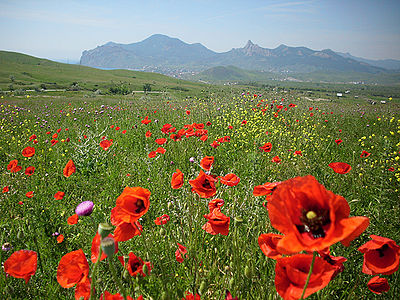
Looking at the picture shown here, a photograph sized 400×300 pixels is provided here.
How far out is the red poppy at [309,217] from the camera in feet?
2.16

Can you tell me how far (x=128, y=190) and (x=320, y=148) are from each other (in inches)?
212

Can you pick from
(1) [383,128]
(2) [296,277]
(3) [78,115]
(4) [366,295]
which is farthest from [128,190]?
Result: (3) [78,115]

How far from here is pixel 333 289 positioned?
75.3 inches

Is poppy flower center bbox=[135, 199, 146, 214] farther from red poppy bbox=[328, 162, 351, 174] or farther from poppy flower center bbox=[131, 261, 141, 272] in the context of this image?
red poppy bbox=[328, 162, 351, 174]

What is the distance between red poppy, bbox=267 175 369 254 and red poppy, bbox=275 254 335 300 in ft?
0.33

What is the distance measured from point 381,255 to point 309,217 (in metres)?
0.68

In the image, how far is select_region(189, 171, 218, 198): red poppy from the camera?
1574 mm

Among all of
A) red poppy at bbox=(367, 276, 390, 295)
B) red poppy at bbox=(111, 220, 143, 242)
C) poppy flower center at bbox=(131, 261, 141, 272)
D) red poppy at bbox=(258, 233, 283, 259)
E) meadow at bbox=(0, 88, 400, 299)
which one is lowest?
meadow at bbox=(0, 88, 400, 299)

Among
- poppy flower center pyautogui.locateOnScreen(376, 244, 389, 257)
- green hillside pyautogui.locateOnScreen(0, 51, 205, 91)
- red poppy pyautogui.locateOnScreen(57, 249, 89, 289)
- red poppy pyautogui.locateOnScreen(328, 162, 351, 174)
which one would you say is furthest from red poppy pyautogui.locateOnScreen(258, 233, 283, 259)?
green hillside pyautogui.locateOnScreen(0, 51, 205, 91)

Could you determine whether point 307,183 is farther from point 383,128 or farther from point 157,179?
point 383,128

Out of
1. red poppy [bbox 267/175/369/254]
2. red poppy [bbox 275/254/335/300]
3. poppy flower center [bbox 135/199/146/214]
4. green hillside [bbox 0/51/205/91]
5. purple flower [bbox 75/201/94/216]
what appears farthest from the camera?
green hillside [bbox 0/51/205/91]

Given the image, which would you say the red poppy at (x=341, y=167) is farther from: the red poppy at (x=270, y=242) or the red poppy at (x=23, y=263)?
the red poppy at (x=23, y=263)

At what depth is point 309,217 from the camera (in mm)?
743

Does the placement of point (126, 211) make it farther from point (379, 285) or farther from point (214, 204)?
point (379, 285)
